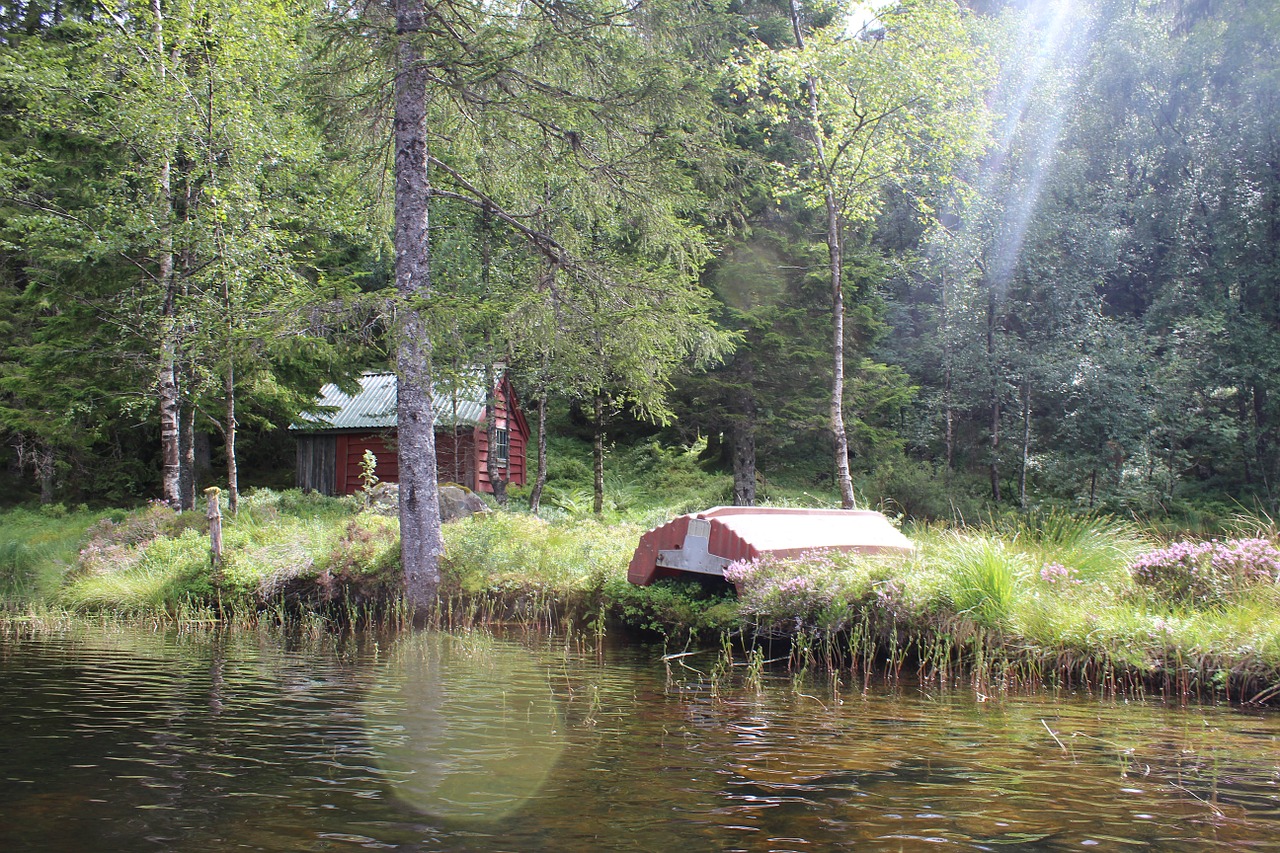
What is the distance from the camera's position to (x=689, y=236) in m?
13.0

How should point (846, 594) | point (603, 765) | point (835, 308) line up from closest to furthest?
point (603, 765) < point (846, 594) < point (835, 308)

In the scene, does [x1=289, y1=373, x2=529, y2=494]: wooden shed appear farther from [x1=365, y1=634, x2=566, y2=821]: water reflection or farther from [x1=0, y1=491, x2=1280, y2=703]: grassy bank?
[x1=365, y1=634, x2=566, y2=821]: water reflection

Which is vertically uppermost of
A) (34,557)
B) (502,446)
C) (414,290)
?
(414,290)

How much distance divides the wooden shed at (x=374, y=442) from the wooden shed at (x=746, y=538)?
14.8 meters

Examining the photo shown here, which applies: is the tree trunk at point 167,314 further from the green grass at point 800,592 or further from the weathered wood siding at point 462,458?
the weathered wood siding at point 462,458

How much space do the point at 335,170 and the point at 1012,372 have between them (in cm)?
2016

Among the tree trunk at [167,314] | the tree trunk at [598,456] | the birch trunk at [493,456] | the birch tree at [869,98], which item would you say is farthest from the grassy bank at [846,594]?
the birch tree at [869,98]

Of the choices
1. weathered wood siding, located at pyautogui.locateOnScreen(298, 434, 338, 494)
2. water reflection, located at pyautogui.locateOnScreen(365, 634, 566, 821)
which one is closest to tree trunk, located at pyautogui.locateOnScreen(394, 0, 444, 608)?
water reflection, located at pyautogui.locateOnScreen(365, 634, 566, 821)

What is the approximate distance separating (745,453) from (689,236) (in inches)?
396

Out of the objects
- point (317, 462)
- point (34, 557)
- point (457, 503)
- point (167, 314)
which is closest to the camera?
point (34, 557)

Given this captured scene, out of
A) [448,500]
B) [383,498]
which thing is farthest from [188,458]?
[448,500]

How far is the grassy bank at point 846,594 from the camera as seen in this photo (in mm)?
7168

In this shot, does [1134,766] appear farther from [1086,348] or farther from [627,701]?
[1086,348]

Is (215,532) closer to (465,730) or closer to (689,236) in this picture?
(689,236)
